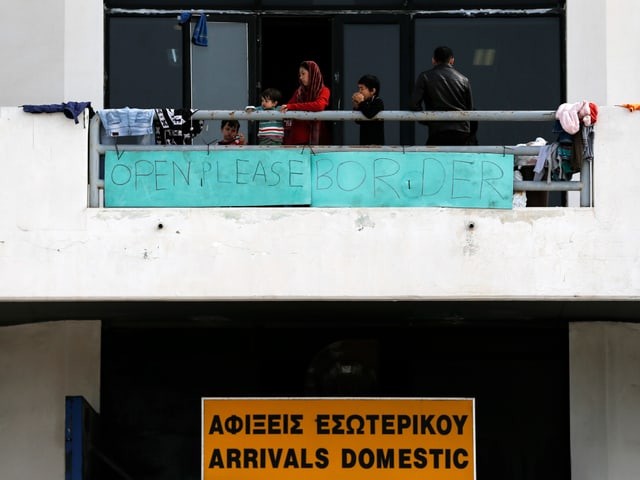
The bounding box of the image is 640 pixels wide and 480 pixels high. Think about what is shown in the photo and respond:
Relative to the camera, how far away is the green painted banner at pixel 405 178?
34.2 ft

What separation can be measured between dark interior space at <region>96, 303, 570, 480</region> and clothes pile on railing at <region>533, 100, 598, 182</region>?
2199 millimetres

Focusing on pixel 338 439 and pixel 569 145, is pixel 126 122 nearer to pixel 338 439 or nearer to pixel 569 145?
pixel 338 439

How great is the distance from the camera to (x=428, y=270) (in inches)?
406

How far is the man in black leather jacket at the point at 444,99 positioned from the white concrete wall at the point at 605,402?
246cm

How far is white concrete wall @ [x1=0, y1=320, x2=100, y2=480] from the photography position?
12.2m

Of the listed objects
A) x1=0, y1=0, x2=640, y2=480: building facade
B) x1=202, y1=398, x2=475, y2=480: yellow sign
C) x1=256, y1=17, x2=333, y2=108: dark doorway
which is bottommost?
x1=202, y1=398, x2=475, y2=480: yellow sign

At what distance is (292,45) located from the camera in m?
12.9

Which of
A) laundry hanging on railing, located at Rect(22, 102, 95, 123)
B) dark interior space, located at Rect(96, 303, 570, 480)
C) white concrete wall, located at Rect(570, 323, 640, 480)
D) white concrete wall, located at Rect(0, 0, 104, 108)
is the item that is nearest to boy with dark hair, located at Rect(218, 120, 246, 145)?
white concrete wall, located at Rect(0, 0, 104, 108)

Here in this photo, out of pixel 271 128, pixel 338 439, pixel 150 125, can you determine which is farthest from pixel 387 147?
pixel 338 439

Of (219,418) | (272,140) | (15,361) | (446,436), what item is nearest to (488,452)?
(446,436)

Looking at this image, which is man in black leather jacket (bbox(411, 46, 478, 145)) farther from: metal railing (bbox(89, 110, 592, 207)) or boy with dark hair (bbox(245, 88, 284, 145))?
boy with dark hair (bbox(245, 88, 284, 145))

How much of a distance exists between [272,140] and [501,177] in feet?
6.31

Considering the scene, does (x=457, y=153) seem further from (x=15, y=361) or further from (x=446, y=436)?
(x=15, y=361)

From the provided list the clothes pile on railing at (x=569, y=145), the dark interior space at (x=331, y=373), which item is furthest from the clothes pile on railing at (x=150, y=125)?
the clothes pile on railing at (x=569, y=145)
